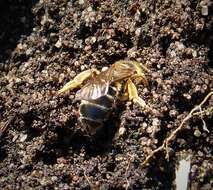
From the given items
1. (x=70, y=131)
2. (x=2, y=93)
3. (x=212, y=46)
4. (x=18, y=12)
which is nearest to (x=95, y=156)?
(x=70, y=131)

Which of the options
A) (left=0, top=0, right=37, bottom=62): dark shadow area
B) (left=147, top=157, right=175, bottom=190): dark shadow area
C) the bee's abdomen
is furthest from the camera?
(left=0, top=0, right=37, bottom=62): dark shadow area

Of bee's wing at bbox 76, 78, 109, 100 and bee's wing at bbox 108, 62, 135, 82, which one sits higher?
bee's wing at bbox 108, 62, 135, 82

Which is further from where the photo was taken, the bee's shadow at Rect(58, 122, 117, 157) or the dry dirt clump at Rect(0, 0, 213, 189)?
the bee's shadow at Rect(58, 122, 117, 157)

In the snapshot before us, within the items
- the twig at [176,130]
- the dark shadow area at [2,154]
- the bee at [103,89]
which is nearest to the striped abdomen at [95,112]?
the bee at [103,89]

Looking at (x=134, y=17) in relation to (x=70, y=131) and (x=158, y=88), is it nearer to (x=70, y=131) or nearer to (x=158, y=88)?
(x=158, y=88)

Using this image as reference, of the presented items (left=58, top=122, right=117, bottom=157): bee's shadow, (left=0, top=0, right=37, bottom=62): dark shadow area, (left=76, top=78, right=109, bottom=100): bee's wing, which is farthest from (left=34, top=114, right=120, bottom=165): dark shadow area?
(left=0, top=0, right=37, bottom=62): dark shadow area

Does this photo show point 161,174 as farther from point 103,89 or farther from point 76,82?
point 76,82

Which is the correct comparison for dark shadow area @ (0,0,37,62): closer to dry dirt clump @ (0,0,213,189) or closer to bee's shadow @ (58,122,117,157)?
dry dirt clump @ (0,0,213,189)
